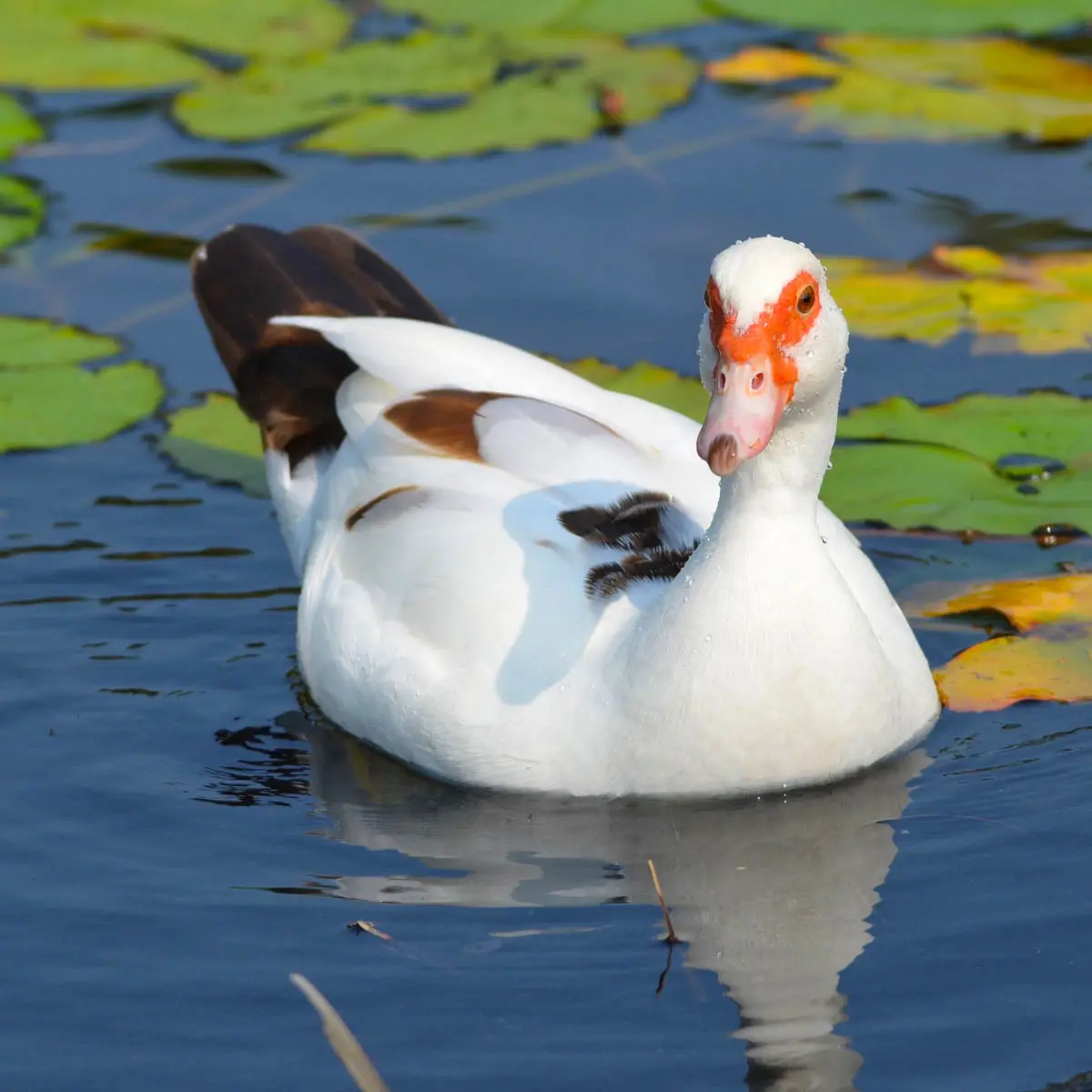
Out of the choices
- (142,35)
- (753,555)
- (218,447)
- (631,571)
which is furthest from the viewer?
(142,35)

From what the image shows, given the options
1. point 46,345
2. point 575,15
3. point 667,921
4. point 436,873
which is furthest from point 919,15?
point 667,921

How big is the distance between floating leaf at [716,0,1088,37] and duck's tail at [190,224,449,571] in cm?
320

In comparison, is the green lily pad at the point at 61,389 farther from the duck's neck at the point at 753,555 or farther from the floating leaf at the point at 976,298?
the duck's neck at the point at 753,555

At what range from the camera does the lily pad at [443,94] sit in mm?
7801

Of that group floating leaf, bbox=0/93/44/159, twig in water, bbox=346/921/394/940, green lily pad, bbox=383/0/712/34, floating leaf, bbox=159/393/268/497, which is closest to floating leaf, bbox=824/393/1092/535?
floating leaf, bbox=159/393/268/497

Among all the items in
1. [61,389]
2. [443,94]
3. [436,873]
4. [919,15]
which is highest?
[919,15]

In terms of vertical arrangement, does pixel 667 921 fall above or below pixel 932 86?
below

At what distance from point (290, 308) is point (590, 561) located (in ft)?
5.08

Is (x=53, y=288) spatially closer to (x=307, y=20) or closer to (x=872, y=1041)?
(x=307, y=20)

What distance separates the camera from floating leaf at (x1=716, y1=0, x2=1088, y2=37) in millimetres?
8438

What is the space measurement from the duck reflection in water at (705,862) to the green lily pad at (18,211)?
10.0 feet

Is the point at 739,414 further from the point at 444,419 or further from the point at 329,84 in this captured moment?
the point at 329,84

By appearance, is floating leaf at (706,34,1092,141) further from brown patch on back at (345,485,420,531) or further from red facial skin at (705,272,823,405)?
red facial skin at (705,272,823,405)

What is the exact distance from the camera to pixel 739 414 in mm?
3965
